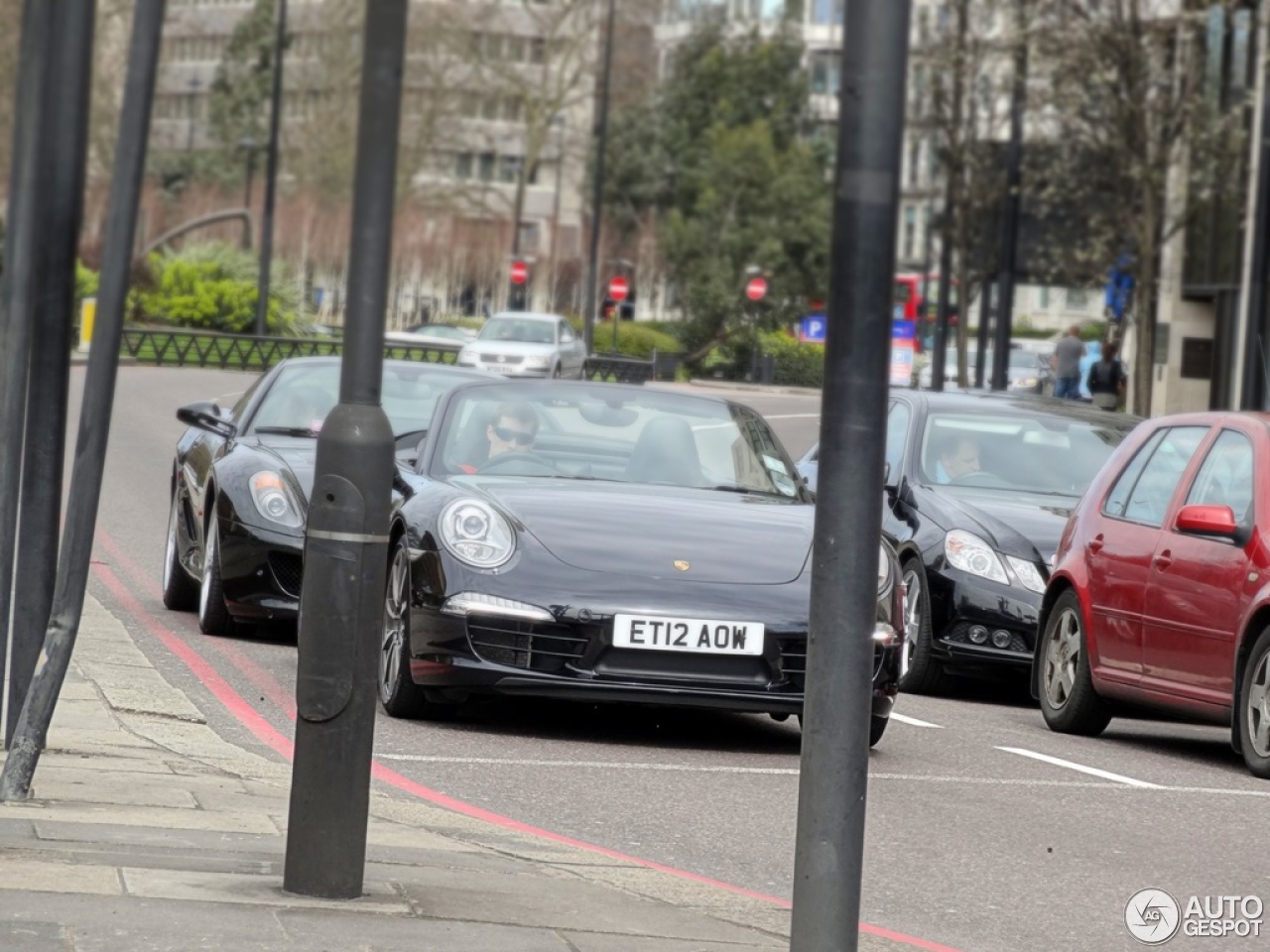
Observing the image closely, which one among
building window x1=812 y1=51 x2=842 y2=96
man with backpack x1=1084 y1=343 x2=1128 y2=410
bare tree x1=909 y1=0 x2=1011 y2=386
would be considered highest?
building window x1=812 y1=51 x2=842 y2=96

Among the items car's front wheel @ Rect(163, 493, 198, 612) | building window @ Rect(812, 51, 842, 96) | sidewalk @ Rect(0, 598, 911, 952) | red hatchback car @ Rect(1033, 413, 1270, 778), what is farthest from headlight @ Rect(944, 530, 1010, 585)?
building window @ Rect(812, 51, 842, 96)

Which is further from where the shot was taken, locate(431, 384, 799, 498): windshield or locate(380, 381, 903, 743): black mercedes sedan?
locate(431, 384, 799, 498): windshield

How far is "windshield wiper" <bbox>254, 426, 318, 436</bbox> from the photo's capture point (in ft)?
43.2

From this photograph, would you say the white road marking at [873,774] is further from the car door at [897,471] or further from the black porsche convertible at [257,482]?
the car door at [897,471]

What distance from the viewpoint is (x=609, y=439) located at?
35.5 feet

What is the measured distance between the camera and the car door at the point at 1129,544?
10586 millimetres

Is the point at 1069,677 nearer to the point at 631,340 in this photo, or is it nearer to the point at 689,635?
the point at 689,635

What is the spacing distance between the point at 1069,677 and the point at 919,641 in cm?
132

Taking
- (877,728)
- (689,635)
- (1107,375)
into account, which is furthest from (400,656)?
(1107,375)

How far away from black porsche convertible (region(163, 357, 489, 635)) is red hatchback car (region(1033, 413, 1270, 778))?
3.07m

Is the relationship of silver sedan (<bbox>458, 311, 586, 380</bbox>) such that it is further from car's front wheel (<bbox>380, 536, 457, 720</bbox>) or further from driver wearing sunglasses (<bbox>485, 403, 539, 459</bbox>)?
car's front wheel (<bbox>380, 536, 457, 720</bbox>)

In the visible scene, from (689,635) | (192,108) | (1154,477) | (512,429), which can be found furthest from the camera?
(192,108)

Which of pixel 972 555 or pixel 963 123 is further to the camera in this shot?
pixel 963 123

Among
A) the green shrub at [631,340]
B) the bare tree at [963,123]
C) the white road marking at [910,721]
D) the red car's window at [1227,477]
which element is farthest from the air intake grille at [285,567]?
the green shrub at [631,340]
